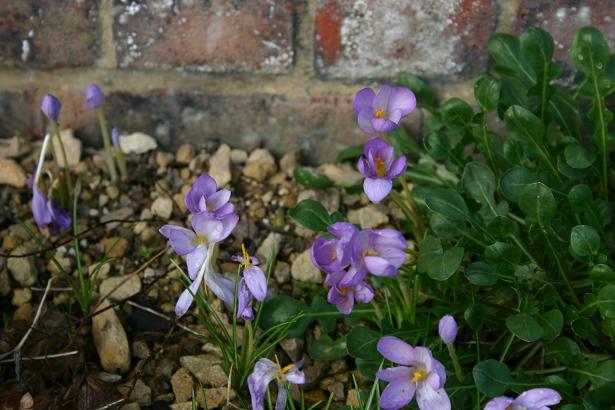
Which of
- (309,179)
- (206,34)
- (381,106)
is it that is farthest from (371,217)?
(206,34)

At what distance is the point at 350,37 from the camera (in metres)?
1.68

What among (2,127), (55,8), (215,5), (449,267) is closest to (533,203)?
(449,267)

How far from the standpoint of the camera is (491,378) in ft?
3.94

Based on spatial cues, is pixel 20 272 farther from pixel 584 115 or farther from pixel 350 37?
pixel 584 115

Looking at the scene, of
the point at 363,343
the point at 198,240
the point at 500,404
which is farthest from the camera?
the point at 363,343

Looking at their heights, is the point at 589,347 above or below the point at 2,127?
below

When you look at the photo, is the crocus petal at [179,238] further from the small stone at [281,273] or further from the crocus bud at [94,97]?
the crocus bud at [94,97]

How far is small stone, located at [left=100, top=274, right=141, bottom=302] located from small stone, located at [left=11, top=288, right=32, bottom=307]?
12 cm

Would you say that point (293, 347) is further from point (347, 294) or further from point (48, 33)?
point (48, 33)

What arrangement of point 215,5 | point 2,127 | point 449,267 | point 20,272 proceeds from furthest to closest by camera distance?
point 2,127, point 215,5, point 20,272, point 449,267

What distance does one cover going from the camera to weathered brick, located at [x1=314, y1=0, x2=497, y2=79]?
165 centimetres

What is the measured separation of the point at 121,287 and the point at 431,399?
1.93 ft

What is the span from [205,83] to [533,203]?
2.36ft

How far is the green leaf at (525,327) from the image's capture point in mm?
1225
